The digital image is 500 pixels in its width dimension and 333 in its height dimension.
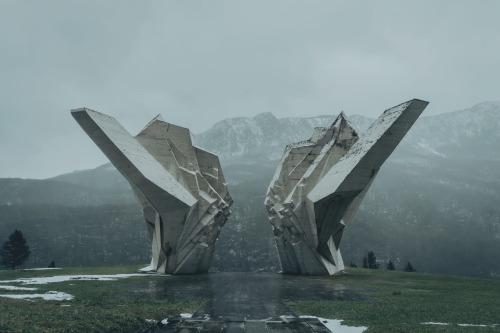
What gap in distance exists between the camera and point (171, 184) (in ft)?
91.6

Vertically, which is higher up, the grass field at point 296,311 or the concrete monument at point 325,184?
the concrete monument at point 325,184

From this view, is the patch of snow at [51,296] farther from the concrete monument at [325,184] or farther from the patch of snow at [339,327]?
the concrete monument at [325,184]

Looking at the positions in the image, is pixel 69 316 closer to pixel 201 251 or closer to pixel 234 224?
pixel 201 251

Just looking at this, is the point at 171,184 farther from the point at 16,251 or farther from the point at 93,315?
the point at 16,251

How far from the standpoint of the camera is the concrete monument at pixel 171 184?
82.3 feet

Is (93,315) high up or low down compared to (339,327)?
up

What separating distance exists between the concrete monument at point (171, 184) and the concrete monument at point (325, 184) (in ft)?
21.1

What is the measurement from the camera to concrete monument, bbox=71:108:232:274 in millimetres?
25078

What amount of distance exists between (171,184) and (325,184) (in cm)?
1141

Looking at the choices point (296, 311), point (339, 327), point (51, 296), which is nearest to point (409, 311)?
point (339, 327)

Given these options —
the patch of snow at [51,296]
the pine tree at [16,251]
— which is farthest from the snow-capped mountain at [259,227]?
the patch of snow at [51,296]

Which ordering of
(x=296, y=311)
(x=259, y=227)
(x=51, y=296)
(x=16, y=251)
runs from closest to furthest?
(x=296, y=311) → (x=51, y=296) → (x=16, y=251) → (x=259, y=227)

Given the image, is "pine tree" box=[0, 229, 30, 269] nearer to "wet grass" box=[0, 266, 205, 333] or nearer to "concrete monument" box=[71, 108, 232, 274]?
"concrete monument" box=[71, 108, 232, 274]

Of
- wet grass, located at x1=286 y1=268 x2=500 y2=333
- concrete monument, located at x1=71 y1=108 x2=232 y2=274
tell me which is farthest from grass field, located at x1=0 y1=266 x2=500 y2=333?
concrete monument, located at x1=71 y1=108 x2=232 y2=274
